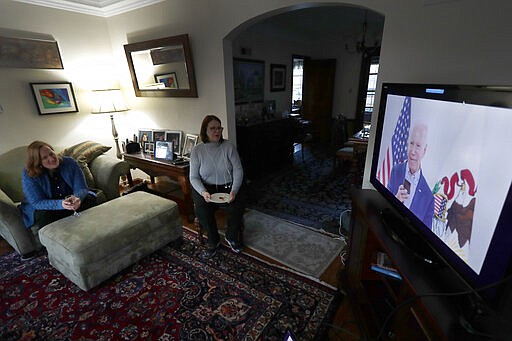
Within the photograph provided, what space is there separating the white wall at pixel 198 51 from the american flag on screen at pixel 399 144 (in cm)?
54

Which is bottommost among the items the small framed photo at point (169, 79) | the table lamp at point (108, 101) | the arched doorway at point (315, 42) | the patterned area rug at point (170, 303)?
the patterned area rug at point (170, 303)

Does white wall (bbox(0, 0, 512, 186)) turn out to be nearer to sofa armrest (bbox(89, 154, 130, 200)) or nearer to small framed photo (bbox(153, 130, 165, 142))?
small framed photo (bbox(153, 130, 165, 142))

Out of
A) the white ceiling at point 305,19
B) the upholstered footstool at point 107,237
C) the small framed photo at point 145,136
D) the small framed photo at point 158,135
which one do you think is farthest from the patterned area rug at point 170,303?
the white ceiling at point 305,19

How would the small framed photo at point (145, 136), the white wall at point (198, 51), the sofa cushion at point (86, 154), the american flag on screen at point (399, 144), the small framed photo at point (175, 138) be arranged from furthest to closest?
the small framed photo at point (145, 136)
the small framed photo at point (175, 138)
the sofa cushion at point (86, 154)
the white wall at point (198, 51)
the american flag on screen at point (399, 144)

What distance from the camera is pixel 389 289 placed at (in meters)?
1.17

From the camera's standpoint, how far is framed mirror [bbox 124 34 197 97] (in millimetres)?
2645

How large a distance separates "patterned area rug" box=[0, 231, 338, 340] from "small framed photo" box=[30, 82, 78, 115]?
1.72 metres

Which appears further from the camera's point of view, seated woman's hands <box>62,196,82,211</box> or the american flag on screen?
seated woman's hands <box>62,196,82,211</box>

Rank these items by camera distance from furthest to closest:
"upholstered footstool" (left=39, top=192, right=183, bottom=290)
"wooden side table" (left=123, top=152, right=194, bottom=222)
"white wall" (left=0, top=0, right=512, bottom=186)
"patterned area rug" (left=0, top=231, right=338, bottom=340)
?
"wooden side table" (left=123, top=152, right=194, bottom=222)
"upholstered footstool" (left=39, top=192, right=183, bottom=290)
"patterned area rug" (left=0, top=231, right=338, bottom=340)
"white wall" (left=0, top=0, right=512, bottom=186)

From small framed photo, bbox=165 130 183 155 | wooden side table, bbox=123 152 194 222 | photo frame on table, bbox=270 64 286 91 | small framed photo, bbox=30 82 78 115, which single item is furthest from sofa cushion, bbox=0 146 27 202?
photo frame on table, bbox=270 64 286 91

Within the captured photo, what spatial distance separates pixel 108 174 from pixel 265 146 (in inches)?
88.6

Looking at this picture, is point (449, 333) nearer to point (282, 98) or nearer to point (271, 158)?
point (271, 158)

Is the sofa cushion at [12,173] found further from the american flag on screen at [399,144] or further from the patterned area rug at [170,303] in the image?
the american flag on screen at [399,144]

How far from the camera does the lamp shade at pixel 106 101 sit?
3020 millimetres
